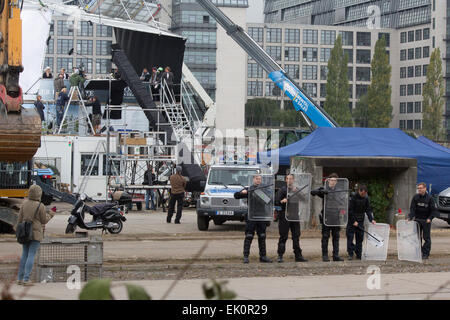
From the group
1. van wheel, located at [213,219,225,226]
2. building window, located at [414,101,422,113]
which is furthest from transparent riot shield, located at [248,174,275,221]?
building window, located at [414,101,422,113]

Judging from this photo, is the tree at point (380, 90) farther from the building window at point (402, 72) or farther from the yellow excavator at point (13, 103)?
the yellow excavator at point (13, 103)

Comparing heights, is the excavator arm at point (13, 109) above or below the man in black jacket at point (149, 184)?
above

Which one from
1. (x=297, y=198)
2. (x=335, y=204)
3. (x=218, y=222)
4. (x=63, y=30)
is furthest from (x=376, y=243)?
(x=63, y=30)

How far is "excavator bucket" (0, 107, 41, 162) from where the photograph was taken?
60.3ft

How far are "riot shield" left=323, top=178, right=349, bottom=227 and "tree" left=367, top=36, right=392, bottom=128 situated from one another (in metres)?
89.0

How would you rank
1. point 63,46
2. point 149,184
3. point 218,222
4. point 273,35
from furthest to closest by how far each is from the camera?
point 273,35 < point 63,46 < point 149,184 < point 218,222

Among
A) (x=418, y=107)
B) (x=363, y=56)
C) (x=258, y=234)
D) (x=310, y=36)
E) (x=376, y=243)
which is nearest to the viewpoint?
(x=258, y=234)

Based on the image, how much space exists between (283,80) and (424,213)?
58.2ft

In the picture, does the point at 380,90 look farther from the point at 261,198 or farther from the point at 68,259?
the point at 68,259

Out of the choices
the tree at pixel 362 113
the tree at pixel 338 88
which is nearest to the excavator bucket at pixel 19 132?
the tree at pixel 338 88

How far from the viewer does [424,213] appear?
58.4ft

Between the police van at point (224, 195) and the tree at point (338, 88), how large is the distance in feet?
268

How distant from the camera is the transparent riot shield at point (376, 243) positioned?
1711 centimetres

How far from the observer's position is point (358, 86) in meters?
128
